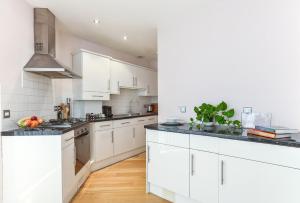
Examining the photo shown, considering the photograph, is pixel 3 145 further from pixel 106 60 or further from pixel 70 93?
pixel 106 60

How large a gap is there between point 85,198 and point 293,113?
2.54m

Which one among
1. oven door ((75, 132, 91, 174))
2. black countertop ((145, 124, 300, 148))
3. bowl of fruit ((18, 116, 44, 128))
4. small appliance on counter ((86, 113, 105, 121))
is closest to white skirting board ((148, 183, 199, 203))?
black countertop ((145, 124, 300, 148))

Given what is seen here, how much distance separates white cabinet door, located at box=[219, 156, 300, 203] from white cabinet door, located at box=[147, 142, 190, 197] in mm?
433

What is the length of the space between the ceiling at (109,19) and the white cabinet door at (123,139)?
1848mm

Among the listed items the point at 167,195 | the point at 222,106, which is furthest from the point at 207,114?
the point at 167,195

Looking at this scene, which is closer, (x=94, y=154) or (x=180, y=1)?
(x=180, y=1)

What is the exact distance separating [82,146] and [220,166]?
197 cm

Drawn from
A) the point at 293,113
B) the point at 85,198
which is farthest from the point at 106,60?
the point at 293,113

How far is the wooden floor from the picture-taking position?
2.50 m

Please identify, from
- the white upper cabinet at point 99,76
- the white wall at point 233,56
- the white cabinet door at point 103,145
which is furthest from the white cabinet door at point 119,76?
the white wall at point 233,56

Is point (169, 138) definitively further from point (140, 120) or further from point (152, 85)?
point (152, 85)

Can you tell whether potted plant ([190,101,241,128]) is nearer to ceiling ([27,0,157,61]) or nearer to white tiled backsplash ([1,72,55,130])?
ceiling ([27,0,157,61])

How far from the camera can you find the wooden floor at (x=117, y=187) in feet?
8.20

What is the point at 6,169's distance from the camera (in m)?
2.16
